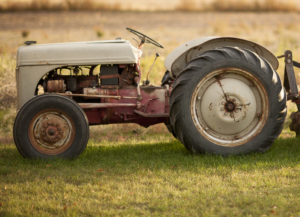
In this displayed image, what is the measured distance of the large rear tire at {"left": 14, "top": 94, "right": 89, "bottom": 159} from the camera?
6.17 metres


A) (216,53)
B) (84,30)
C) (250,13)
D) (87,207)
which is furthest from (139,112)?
(250,13)

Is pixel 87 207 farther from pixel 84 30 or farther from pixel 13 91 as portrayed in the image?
pixel 84 30

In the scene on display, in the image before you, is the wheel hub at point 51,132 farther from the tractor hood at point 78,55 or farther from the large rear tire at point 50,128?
the tractor hood at point 78,55

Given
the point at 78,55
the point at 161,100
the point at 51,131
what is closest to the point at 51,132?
the point at 51,131

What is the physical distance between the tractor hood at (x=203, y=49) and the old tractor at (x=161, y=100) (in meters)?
0.03

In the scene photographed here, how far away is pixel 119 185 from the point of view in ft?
17.0

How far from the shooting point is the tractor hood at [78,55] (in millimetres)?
6500

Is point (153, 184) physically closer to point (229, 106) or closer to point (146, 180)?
point (146, 180)

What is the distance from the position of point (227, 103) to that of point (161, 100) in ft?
3.03

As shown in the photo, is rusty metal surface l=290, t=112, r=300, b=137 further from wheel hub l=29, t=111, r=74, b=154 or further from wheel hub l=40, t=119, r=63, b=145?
wheel hub l=40, t=119, r=63, b=145

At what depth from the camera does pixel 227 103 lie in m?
6.30

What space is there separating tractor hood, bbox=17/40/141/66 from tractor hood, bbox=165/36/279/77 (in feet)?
2.12

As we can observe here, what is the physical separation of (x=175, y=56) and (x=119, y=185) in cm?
236

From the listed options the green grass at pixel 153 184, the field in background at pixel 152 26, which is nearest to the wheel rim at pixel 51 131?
the green grass at pixel 153 184
